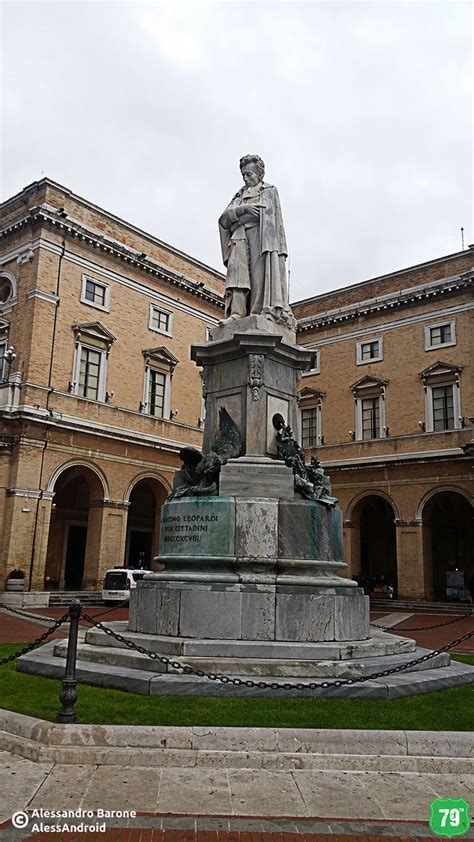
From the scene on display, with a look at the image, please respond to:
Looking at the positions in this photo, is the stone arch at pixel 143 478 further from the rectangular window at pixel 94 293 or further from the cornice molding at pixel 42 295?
the cornice molding at pixel 42 295

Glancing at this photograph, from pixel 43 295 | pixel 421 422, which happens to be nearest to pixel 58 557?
pixel 43 295

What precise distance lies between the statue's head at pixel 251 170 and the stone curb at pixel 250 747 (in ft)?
27.0

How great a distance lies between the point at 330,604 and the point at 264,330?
3.90 m

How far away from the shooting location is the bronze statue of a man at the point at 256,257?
10.1m

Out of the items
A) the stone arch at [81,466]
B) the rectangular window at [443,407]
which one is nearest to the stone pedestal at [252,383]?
the stone arch at [81,466]

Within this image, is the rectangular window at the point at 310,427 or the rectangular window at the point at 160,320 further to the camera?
the rectangular window at the point at 310,427

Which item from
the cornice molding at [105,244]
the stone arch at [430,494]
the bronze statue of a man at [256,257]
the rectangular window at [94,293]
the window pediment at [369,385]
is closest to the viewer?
the bronze statue of a man at [256,257]

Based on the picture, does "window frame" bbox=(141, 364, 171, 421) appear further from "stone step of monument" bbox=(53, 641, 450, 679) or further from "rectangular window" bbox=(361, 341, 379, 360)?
"stone step of monument" bbox=(53, 641, 450, 679)

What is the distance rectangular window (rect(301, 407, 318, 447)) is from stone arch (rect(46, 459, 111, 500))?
39.2 ft

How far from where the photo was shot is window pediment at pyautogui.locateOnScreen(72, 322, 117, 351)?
28688 mm

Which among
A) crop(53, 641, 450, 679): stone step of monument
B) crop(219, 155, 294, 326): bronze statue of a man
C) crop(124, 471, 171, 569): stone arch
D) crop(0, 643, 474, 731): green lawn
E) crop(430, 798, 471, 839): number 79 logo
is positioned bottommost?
crop(430, 798, 471, 839): number 79 logo

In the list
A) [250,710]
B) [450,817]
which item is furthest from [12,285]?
[450,817]

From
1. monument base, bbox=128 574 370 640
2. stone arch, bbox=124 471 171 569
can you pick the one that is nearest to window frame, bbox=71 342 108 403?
stone arch, bbox=124 471 171 569

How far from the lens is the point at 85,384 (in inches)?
1132
